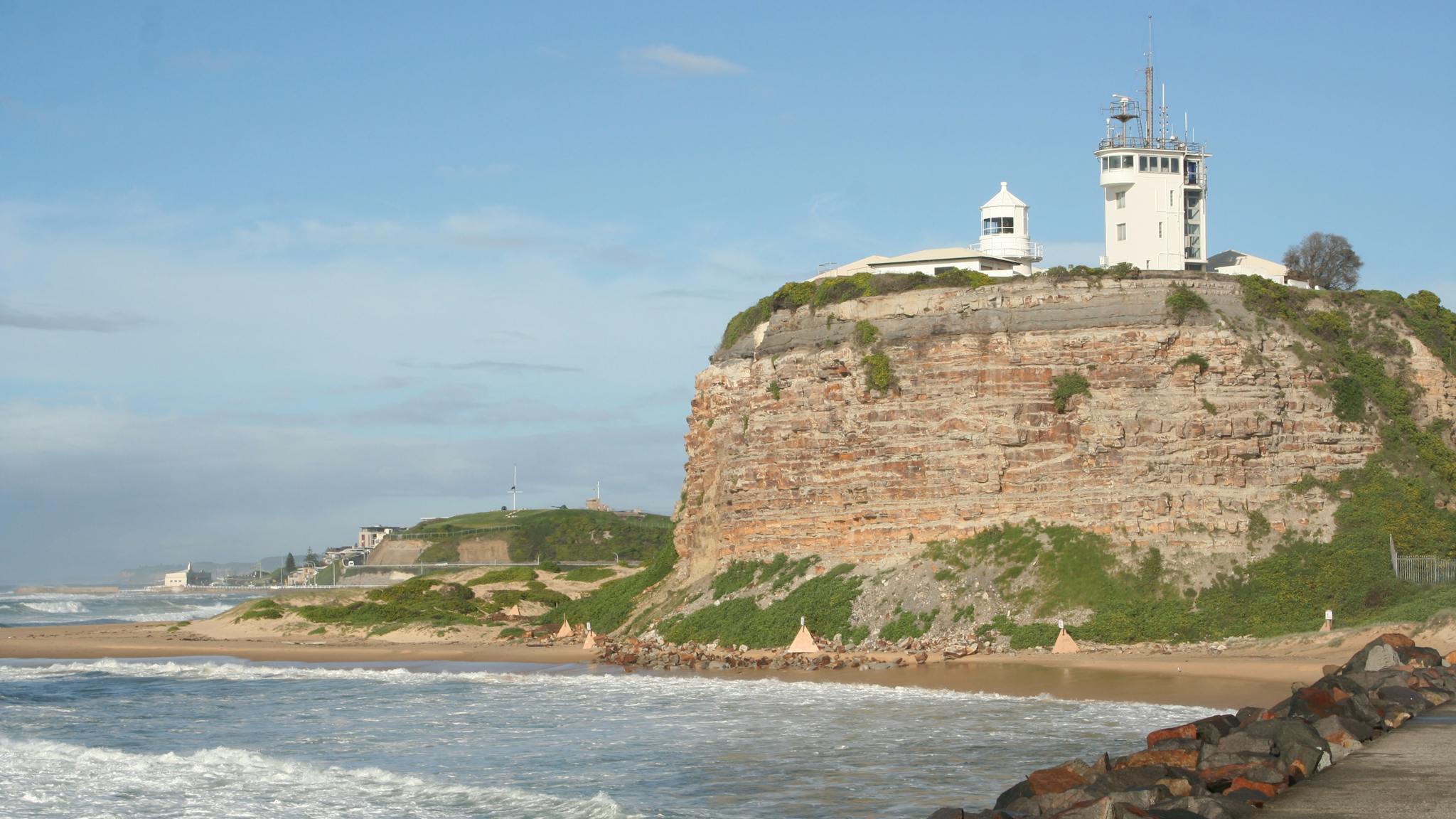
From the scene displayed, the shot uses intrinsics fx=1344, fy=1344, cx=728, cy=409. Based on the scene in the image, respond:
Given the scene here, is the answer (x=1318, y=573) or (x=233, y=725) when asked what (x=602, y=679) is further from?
(x=1318, y=573)

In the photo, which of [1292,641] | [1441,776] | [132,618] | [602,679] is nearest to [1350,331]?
[1292,641]

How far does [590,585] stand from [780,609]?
2740 cm

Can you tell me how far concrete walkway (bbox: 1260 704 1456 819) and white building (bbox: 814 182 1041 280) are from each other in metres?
31.9

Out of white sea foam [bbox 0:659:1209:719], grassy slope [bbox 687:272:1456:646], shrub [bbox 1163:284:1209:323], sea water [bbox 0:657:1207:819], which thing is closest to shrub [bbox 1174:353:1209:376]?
shrub [bbox 1163:284:1209:323]

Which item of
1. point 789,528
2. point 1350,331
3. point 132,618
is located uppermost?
point 1350,331

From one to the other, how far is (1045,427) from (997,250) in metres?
12.7

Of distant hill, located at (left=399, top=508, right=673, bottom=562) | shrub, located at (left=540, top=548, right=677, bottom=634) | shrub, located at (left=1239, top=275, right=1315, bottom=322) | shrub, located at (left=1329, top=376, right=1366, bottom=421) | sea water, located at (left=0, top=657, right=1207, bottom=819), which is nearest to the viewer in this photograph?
sea water, located at (left=0, top=657, right=1207, bottom=819)

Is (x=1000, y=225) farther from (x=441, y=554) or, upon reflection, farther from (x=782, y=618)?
(x=441, y=554)

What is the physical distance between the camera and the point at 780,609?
37062 millimetres

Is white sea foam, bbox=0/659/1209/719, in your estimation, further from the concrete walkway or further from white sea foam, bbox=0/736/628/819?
white sea foam, bbox=0/736/628/819

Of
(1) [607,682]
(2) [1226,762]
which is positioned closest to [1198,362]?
(1) [607,682]

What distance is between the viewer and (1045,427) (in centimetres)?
3603

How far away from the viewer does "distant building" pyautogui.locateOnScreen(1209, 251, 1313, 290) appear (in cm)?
4425

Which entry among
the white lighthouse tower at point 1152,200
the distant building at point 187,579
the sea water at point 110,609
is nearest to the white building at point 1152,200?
the white lighthouse tower at point 1152,200
